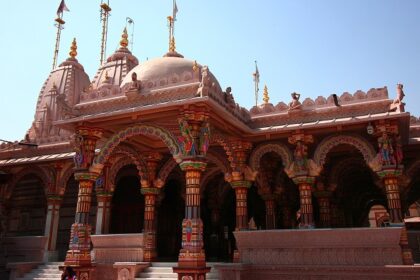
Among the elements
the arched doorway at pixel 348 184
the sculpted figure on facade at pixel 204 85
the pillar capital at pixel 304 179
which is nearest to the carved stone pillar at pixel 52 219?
the sculpted figure on facade at pixel 204 85

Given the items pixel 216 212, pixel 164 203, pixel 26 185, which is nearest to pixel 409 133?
pixel 216 212

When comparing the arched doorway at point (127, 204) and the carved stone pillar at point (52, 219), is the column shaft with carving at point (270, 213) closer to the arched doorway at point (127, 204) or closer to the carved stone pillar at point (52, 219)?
the arched doorway at point (127, 204)

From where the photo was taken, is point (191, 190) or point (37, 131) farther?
point (37, 131)

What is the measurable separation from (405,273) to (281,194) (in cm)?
637

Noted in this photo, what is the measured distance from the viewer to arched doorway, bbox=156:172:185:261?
15.0 metres

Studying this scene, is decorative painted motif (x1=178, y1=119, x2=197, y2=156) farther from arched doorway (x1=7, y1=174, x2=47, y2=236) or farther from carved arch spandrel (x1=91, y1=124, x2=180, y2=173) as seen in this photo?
arched doorway (x1=7, y1=174, x2=47, y2=236)

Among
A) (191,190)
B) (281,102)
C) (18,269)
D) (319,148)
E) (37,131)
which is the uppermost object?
(37,131)

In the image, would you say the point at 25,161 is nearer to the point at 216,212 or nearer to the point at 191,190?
the point at 216,212

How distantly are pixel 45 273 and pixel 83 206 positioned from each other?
3040 millimetres

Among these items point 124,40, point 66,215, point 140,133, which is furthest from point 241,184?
point 124,40

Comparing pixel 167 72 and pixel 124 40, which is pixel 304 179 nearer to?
pixel 167 72

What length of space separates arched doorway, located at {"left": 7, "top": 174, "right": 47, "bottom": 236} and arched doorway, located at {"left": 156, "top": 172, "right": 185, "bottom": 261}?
17.8 feet

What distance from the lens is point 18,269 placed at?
12.6m

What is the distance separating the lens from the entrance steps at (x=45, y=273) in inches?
468
